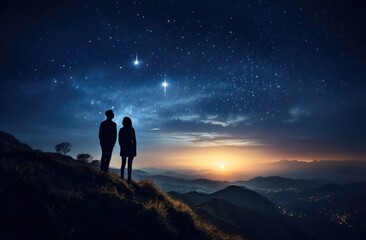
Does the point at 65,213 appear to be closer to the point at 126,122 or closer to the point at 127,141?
the point at 127,141

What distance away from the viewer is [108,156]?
39.8ft

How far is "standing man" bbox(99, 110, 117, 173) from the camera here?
11977mm

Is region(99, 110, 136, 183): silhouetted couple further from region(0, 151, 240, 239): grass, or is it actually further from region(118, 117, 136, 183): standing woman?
region(0, 151, 240, 239): grass

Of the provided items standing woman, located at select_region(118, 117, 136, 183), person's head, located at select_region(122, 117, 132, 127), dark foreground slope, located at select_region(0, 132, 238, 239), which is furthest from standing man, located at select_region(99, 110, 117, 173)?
dark foreground slope, located at select_region(0, 132, 238, 239)

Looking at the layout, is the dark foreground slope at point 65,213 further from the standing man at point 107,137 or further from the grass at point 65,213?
the standing man at point 107,137

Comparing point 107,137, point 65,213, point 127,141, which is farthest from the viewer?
point 127,141

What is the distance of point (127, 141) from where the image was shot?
12797mm

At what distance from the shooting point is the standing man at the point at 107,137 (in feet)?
39.3

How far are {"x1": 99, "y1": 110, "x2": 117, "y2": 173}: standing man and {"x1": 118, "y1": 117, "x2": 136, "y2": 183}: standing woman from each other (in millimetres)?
627

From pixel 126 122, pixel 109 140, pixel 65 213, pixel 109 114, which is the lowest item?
pixel 65 213

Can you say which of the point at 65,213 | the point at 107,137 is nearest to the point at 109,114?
the point at 107,137

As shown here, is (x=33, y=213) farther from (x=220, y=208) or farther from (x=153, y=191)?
(x=220, y=208)

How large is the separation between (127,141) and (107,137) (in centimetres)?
111

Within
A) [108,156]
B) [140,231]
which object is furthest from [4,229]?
[108,156]
